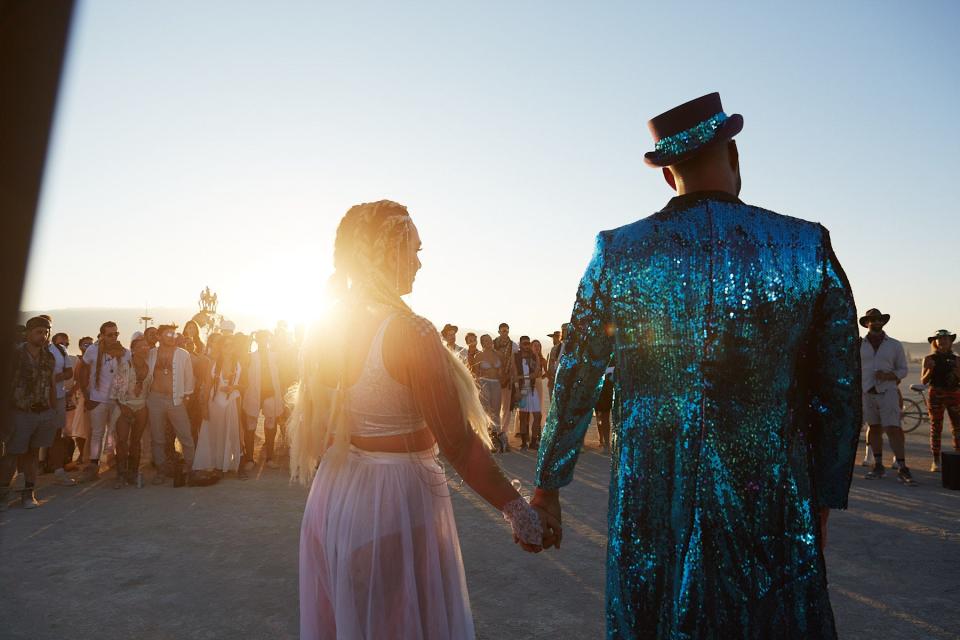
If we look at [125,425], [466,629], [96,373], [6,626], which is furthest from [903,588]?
[96,373]

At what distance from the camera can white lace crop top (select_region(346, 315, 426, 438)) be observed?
2.07 m

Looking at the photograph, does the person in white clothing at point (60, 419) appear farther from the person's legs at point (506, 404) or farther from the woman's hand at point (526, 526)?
the woman's hand at point (526, 526)

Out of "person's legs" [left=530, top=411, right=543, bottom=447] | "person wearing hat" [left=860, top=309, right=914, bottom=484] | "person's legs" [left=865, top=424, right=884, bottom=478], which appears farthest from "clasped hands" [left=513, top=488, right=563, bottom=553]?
"person's legs" [left=530, top=411, right=543, bottom=447]

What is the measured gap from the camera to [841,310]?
1619 mm

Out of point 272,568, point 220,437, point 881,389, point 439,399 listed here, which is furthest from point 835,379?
point 220,437

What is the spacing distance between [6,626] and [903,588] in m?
6.19

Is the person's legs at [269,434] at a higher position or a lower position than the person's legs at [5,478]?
higher

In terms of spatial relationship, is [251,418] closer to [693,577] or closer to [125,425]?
[125,425]

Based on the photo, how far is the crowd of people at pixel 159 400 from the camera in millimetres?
8234

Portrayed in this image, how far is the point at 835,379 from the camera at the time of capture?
1630 mm

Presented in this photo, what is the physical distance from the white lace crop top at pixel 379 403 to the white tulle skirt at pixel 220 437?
784 centimetres

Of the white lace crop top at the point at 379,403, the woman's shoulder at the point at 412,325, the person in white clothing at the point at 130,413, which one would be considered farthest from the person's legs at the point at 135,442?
the woman's shoulder at the point at 412,325

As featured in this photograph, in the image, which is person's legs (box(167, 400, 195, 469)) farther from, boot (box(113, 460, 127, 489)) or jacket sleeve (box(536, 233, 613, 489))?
jacket sleeve (box(536, 233, 613, 489))

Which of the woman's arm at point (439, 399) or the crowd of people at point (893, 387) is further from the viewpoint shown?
the crowd of people at point (893, 387)
